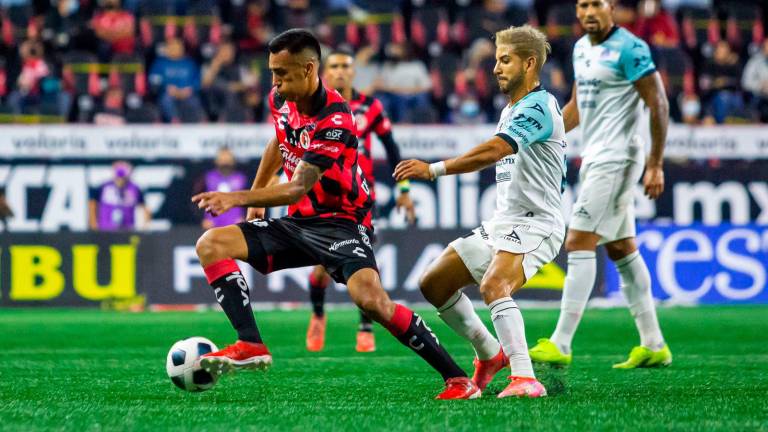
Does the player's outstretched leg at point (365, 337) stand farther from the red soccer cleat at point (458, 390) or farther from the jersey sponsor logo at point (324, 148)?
the jersey sponsor logo at point (324, 148)

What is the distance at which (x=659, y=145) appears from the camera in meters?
7.25

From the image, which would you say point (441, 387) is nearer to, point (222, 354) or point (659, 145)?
point (222, 354)

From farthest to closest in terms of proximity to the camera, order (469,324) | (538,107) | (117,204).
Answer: (117,204) < (469,324) < (538,107)

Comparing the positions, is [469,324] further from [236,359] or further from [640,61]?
[640,61]

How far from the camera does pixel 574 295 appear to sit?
732cm

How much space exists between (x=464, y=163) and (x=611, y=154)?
6.97 feet

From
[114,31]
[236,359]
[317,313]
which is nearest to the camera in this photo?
[236,359]

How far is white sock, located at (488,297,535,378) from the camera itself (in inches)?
233

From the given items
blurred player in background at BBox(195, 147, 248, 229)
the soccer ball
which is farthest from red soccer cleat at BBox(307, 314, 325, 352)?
blurred player in background at BBox(195, 147, 248, 229)

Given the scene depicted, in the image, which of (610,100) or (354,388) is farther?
(610,100)

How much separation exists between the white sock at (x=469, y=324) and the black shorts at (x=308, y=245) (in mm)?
553

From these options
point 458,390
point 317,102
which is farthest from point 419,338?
point 317,102

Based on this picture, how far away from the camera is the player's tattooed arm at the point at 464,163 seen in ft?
17.7

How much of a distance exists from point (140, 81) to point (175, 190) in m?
2.57
